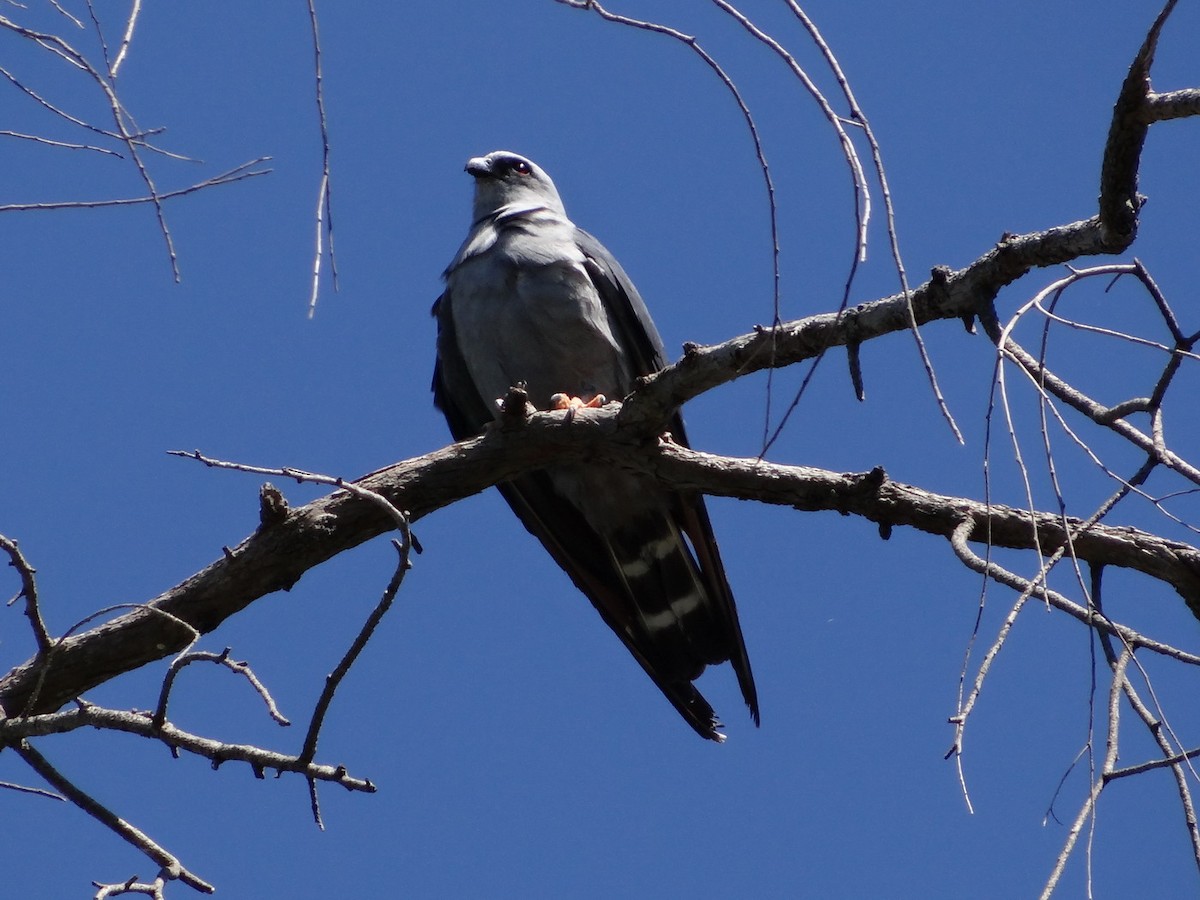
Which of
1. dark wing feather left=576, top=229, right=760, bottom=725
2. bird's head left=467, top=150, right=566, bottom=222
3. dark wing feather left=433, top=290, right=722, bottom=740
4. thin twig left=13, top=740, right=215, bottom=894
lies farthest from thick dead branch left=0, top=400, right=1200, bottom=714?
bird's head left=467, top=150, right=566, bottom=222

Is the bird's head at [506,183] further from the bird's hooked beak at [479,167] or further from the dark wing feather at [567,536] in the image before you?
the dark wing feather at [567,536]

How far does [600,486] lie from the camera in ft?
17.3

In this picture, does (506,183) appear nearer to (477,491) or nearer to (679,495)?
(679,495)


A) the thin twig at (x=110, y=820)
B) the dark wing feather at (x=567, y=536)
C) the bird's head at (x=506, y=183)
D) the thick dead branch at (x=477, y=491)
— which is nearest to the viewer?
the thin twig at (x=110, y=820)

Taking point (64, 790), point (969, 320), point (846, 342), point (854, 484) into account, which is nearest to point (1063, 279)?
point (969, 320)

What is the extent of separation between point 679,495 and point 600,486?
1.24 ft

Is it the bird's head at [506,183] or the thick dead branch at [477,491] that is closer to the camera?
the thick dead branch at [477,491]

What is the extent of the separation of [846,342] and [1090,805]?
137cm

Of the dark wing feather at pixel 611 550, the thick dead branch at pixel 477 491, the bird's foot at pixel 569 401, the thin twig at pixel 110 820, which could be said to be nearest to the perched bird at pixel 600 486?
the dark wing feather at pixel 611 550

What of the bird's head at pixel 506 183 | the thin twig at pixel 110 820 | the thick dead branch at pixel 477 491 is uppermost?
the bird's head at pixel 506 183

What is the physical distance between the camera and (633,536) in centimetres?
540

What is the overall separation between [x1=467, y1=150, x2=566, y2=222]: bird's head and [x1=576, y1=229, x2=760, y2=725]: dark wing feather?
4.09ft

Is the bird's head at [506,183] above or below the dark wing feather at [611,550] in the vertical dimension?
above

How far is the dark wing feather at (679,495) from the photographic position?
16.6ft
